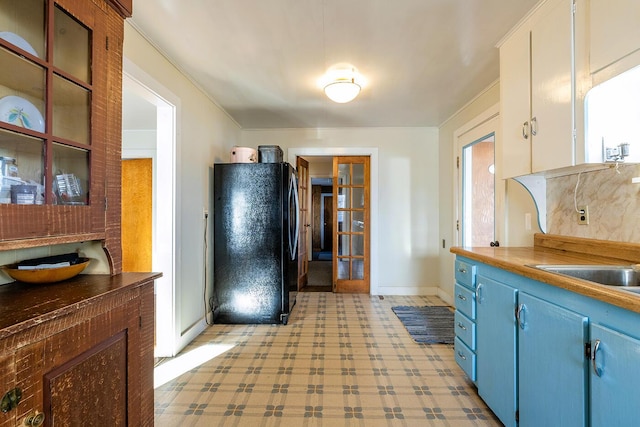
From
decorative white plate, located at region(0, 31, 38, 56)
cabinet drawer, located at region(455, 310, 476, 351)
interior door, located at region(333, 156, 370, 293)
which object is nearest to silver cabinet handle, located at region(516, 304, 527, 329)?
cabinet drawer, located at region(455, 310, 476, 351)

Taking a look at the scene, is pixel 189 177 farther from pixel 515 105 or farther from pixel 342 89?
pixel 515 105

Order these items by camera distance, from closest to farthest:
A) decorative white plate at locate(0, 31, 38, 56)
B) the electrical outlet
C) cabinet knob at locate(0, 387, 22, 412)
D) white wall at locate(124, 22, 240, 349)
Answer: cabinet knob at locate(0, 387, 22, 412) → decorative white plate at locate(0, 31, 38, 56) → the electrical outlet → white wall at locate(124, 22, 240, 349)

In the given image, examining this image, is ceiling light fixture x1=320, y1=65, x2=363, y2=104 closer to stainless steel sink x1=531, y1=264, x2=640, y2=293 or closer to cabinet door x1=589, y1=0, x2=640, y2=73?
Result: cabinet door x1=589, y1=0, x2=640, y2=73

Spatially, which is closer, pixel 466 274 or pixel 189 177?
pixel 466 274

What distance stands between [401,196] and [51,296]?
3.81 m

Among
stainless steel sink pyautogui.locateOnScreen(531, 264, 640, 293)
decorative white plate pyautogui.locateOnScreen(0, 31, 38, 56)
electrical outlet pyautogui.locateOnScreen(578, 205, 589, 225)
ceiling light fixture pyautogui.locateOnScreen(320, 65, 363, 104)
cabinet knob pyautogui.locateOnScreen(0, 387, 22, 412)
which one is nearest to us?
cabinet knob pyautogui.locateOnScreen(0, 387, 22, 412)

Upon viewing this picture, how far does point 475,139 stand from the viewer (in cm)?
306

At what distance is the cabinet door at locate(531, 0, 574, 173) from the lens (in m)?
1.46

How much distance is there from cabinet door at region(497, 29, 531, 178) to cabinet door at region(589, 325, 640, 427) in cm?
115

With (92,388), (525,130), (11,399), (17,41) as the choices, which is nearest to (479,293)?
(525,130)

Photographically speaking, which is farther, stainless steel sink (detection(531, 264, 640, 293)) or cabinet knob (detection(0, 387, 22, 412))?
stainless steel sink (detection(531, 264, 640, 293))

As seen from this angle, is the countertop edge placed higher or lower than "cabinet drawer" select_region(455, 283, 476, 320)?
higher

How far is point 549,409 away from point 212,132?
11.0 feet

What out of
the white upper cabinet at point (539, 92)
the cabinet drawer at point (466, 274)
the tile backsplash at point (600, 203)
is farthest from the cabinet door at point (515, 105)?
the cabinet drawer at point (466, 274)
